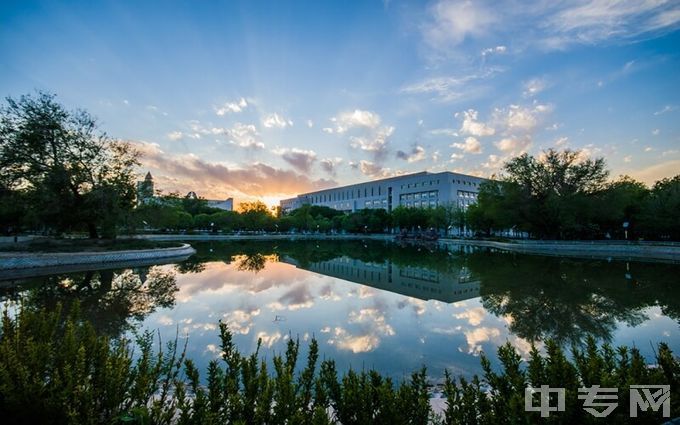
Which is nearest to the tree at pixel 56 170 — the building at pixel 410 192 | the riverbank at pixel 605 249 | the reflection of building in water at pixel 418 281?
the reflection of building in water at pixel 418 281

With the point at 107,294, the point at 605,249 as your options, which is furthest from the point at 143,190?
the point at 605,249

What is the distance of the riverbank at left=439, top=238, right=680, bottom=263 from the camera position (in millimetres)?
25250

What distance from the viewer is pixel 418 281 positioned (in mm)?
15727

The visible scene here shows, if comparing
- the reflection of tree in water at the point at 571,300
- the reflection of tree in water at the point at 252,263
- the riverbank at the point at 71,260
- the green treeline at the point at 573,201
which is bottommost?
the reflection of tree in water at the point at 252,263

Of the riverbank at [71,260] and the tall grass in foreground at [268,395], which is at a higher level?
the tall grass in foreground at [268,395]

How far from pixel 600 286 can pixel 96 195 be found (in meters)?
29.0

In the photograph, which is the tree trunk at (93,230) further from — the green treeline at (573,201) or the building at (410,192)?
the building at (410,192)

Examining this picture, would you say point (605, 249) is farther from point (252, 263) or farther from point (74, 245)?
point (74, 245)

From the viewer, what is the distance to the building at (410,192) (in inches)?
3425

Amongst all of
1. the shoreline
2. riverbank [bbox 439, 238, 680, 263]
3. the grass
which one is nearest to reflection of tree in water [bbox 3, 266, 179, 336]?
the shoreline

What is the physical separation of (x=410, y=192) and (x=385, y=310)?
3468 inches

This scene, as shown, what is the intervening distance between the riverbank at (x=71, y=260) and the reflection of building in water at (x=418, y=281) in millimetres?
12827

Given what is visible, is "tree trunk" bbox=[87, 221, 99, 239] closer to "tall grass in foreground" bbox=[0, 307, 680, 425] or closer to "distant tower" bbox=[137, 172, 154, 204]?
"distant tower" bbox=[137, 172, 154, 204]

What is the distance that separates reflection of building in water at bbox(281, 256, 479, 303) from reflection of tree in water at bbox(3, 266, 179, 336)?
8571mm
